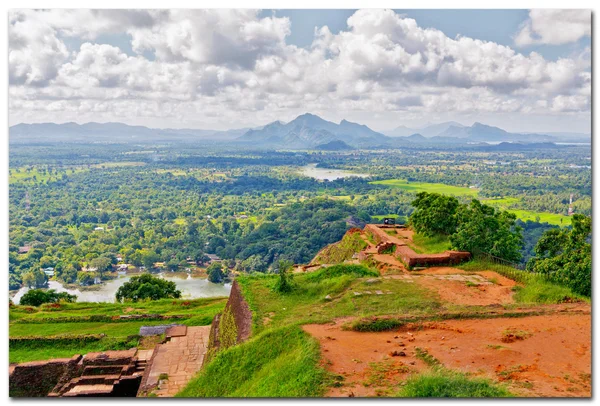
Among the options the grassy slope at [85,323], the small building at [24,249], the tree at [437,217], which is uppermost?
the tree at [437,217]

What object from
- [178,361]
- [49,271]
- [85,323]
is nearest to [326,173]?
[49,271]

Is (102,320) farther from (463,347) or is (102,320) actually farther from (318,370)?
(463,347)

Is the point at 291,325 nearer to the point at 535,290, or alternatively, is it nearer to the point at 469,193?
the point at 535,290

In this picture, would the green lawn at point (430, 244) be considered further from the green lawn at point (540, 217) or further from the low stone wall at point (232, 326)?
the green lawn at point (540, 217)

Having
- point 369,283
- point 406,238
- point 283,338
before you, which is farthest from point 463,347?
point 406,238

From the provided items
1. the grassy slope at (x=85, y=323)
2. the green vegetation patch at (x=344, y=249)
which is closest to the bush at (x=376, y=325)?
the grassy slope at (x=85, y=323)

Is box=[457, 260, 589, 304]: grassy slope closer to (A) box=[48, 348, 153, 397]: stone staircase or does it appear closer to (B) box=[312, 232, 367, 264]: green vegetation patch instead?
(B) box=[312, 232, 367, 264]: green vegetation patch
